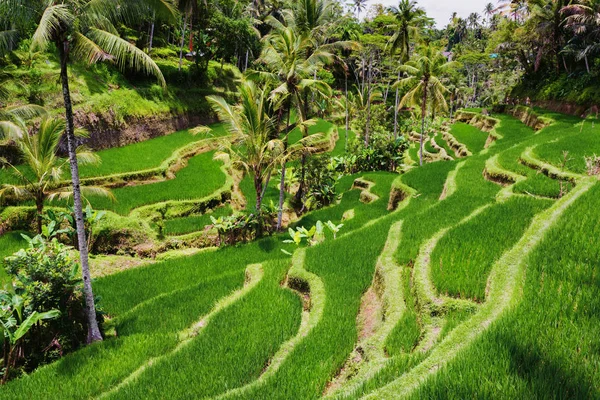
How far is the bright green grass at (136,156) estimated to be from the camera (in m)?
14.8

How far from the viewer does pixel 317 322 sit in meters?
4.99

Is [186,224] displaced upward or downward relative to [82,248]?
downward

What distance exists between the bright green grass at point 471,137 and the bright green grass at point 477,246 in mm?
17081

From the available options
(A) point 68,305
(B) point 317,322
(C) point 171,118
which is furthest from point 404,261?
(C) point 171,118

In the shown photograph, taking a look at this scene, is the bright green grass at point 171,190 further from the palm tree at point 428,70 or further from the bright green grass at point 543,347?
the bright green grass at point 543,347

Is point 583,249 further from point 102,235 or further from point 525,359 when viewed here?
point 102,235

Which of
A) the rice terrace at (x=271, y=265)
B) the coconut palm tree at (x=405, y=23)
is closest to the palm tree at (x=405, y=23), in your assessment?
the coconut palm tree at (x=405, y=23)

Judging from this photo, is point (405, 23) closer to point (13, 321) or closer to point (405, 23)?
point (405, 23)

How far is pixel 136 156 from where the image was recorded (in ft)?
57.0

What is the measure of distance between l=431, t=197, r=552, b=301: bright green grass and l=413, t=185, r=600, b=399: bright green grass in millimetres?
932

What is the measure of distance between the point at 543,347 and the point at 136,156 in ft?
58.4

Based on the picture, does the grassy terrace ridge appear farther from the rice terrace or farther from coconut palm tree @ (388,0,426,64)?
coconut palm tree @ (388,0,426,64)

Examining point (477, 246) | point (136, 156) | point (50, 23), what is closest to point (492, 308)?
point (477, 246)

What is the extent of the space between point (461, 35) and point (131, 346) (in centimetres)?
10090
